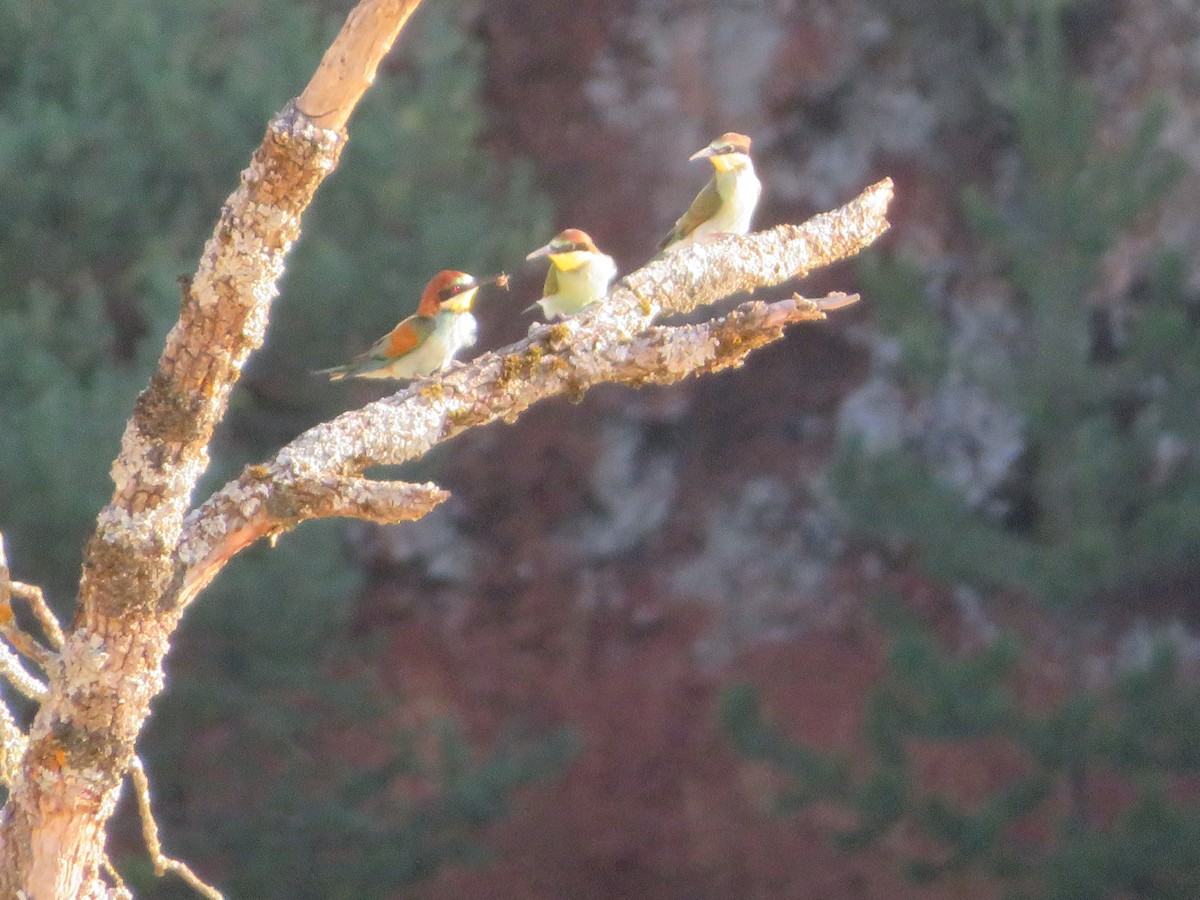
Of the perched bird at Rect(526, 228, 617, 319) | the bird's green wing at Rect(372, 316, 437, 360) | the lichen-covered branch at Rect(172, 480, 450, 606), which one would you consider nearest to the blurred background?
the bird's green wing at Rect(372, 316, 437, 360)

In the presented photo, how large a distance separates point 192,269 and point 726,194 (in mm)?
3285

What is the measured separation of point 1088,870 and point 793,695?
8.68ft

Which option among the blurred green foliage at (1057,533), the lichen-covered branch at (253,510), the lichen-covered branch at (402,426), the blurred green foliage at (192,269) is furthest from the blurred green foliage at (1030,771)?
the lichen-covered branch at (253,510)

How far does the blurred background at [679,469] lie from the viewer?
739cm

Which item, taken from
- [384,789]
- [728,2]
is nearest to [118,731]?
[384,789]

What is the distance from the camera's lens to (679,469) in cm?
1068

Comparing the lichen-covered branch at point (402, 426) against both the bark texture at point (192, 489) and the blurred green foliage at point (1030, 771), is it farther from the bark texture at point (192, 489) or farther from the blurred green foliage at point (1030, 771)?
the blurred green foliage at point (1030, 771)

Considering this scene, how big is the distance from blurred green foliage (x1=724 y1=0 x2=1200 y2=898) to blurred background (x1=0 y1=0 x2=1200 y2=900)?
2 cm

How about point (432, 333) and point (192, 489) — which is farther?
point (432, 333)

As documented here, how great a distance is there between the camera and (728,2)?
1034 centimetres

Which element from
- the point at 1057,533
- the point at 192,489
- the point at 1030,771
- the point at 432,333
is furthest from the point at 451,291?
the point at 1030,771

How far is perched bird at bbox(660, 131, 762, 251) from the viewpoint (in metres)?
4.50

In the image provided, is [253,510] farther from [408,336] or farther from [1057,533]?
[1057,533]

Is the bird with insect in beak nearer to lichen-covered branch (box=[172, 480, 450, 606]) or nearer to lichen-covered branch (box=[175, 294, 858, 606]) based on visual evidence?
lichen-covered branch (box=[175, 294, 858, 606])
